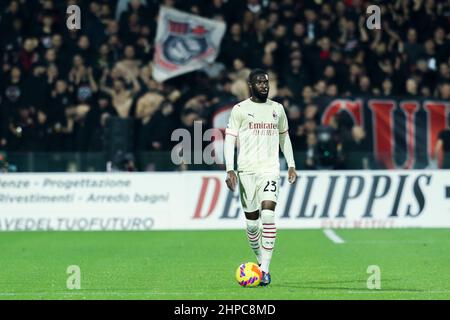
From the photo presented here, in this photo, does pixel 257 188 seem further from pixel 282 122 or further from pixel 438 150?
pixel 438 150

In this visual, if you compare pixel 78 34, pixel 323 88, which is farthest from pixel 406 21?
pixel 78 34

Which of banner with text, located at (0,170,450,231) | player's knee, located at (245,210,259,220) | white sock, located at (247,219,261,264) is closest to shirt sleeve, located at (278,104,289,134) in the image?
player's knee, located at (245,210,259,220)

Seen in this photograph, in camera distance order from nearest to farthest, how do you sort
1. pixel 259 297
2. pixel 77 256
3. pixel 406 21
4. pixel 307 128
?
1. pixel 259 297
2. pixel 77 256
3. pixel 307 128
4. pixel 406 21

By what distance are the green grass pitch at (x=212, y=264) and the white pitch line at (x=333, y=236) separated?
0.13m

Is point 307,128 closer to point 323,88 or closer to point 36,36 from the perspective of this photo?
point 323,88

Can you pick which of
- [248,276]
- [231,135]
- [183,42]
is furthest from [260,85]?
[183,42]

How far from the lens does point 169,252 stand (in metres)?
17.8

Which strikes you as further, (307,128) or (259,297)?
(307,128)

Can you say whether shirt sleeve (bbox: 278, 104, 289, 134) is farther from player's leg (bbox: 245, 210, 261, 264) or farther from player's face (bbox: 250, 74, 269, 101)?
player's leg (bbox: 245, 210, 261, 264)

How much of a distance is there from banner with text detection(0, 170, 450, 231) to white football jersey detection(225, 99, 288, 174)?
9311mm

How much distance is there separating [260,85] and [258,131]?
1.89ft

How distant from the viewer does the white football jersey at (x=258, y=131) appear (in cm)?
1316

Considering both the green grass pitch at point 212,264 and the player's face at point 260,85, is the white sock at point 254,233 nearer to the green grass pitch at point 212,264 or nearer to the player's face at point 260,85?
the green grass pitch at point 212,264

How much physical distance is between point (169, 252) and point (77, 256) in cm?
149
